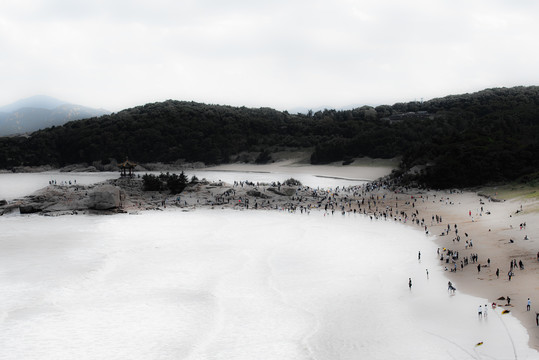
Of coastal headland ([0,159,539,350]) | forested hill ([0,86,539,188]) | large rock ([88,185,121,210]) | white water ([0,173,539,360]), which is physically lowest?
white water ([0,173,539,360])

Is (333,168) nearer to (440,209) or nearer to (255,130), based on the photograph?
(255,130)

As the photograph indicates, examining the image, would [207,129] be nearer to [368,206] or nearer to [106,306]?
[368,206]

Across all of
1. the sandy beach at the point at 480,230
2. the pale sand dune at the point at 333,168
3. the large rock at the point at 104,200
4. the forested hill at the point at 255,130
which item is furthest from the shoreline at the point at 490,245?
the forested hill at the point at 255,130

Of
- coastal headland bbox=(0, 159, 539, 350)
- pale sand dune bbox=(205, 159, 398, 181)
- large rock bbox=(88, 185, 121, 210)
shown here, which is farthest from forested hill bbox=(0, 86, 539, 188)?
large rock bbox=(88, 185, 121, 210)

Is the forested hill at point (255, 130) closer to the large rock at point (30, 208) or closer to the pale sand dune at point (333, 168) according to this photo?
the pale sand dune at point (333, 168)

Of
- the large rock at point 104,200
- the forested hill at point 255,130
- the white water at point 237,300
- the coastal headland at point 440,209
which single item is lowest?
the white water at point 237,300

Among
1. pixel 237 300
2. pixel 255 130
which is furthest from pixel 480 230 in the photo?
pixel 255 130

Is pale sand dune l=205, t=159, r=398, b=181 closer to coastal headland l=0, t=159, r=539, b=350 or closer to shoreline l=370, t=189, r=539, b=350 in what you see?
coastal headland l=0, t=159, r=539, b=350
